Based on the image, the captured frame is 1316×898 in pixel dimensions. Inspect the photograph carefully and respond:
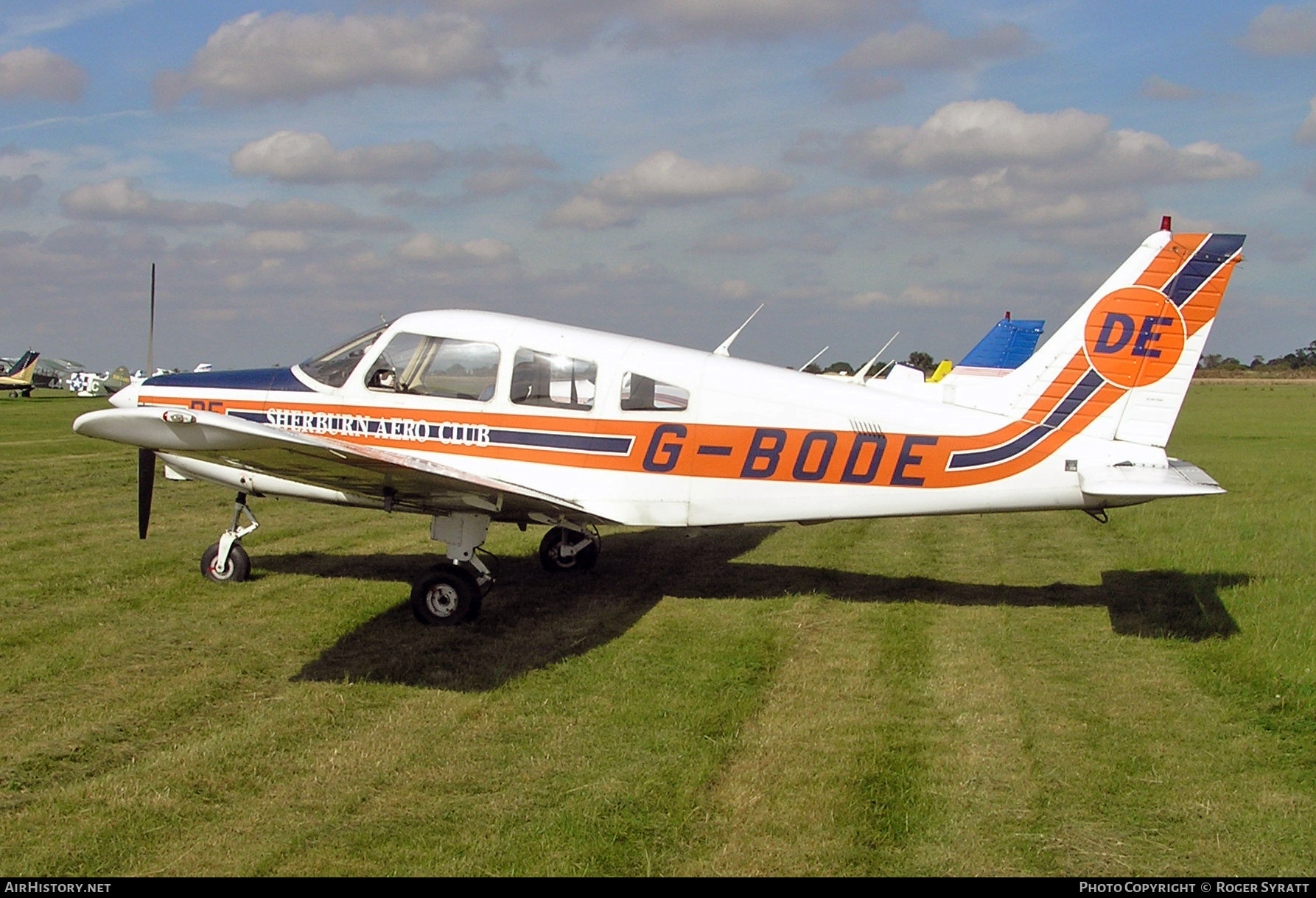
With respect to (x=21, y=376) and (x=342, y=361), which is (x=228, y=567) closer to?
(x=342, y=361)

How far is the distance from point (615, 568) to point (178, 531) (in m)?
4.90

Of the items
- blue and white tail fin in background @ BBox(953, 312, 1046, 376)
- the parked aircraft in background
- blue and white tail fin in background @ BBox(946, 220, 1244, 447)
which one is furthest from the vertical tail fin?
blue and white tail fin in background @ BBox(946, 220, 1244, 447)

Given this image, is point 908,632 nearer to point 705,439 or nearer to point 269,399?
point 705,439

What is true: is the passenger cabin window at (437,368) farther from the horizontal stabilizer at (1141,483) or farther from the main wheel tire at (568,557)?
the horizontal stabilizer at (1141,483)

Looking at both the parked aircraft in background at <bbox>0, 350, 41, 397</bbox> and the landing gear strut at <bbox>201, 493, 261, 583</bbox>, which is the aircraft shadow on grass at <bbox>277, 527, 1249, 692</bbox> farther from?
the parked aircraft in background at <bbox>0, 350, 41, 397</bbox>

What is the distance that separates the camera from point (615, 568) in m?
10.1

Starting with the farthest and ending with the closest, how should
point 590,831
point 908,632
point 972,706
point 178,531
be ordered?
point 178,531 < point 908,632 < point 972,706 < point 590,831

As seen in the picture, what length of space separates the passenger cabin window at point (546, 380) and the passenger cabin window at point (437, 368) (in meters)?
0.20

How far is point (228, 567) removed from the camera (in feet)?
28.8

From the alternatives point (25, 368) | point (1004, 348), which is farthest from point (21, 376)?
point (1004, 348)

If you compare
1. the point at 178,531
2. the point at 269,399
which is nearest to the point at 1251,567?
the point at 269,399

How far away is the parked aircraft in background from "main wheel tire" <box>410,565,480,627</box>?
51845 millimetres

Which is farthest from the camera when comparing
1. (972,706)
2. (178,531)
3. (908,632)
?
(178,531)

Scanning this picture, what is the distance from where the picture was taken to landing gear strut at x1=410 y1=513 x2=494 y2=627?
7543 mm
